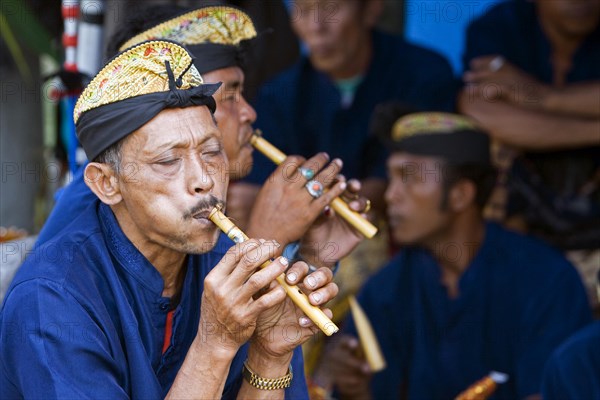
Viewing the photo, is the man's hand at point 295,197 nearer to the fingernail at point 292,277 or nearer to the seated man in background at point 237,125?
the seated man in background at point 237,125

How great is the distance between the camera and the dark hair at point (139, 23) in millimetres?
2996

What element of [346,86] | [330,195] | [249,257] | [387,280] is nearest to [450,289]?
[387,280]

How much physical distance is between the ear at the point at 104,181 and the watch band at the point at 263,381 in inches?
22.1

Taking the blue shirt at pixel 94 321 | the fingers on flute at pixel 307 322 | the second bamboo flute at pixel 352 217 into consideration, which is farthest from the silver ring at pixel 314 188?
the fingers on flute at pixel 307 322

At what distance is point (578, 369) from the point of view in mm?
3180

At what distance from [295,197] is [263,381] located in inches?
27.4

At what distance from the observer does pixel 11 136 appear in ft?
19.1

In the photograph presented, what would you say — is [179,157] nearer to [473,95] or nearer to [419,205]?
[419,205]

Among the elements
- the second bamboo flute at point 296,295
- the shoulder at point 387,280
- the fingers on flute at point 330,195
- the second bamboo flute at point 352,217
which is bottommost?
the shoulder at point 387,280

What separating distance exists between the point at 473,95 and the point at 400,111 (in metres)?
0.43

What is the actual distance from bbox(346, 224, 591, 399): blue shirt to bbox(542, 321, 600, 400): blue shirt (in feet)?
2.39

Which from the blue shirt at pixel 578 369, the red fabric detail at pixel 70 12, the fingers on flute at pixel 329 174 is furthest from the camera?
the red fabric detail at pixel 70 12

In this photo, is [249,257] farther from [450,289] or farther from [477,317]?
[450,289]

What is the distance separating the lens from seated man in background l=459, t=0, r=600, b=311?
4.50 m
